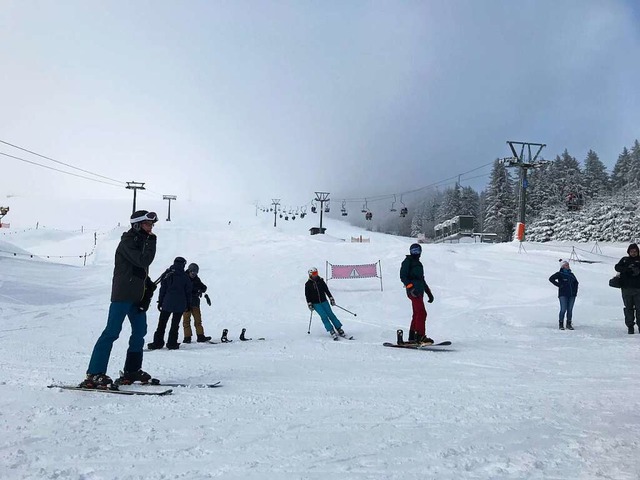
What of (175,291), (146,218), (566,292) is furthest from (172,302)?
(566,292)

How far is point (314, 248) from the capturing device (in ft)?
99.2

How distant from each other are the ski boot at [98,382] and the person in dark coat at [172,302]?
4.27m

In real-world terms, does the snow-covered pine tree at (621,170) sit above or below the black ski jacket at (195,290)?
above

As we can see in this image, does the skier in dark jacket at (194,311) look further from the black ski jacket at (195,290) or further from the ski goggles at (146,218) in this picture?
the ski goggles at (146,218)

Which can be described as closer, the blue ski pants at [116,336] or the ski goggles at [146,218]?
the blue ski pants at [116,336]

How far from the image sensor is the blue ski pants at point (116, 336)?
5.16 meters

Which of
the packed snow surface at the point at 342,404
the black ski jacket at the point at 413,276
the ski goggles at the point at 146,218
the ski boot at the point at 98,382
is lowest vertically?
the packed snow surface at the point at 342,404

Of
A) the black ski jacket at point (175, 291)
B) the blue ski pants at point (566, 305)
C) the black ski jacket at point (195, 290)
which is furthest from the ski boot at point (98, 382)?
the blue ski pants at point (566, 305)

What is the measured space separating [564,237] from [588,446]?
61.8 m

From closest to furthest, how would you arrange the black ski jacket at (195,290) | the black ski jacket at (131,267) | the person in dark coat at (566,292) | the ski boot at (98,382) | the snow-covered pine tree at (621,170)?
the ski boot at (98,382) → the black ski jacket at (131,267) → the black ski jacket at (195,290) → the person in dark coat at (566,292) → the snow-covered pine tree at (621,170)

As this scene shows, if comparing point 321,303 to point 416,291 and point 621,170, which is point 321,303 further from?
point 621,170

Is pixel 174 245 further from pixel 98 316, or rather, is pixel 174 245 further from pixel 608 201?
pixel 608 201

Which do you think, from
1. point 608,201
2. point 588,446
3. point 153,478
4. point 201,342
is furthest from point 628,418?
point 608,201

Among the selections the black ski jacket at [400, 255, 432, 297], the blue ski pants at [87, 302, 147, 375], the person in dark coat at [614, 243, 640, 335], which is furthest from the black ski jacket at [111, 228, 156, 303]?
the person in dark coat at [614, 243, 640, 335]
